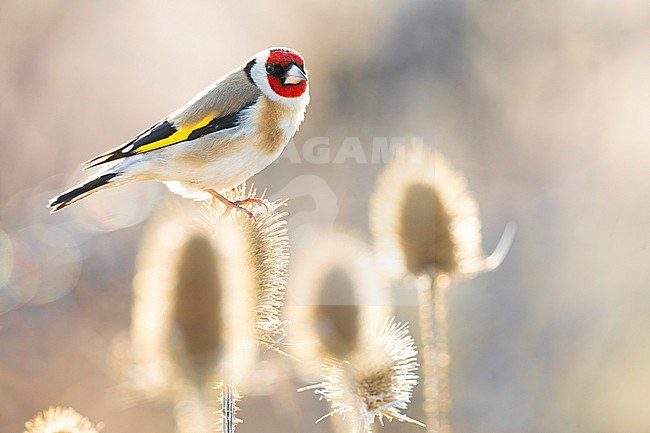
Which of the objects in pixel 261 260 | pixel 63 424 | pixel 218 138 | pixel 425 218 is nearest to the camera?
pixel 63 424

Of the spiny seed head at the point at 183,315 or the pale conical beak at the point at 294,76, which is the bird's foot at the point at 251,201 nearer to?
the spiny seed head at the point at 183,315

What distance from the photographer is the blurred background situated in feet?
21.6

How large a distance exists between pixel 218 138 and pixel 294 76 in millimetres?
449

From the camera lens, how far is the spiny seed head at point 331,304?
2.52 metres

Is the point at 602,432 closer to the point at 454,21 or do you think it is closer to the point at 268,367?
the point at 268,367

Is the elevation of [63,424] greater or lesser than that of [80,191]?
lesser

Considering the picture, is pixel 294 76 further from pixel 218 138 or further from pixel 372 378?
pixel 372 378

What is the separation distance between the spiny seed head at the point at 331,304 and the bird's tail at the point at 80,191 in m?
0.85

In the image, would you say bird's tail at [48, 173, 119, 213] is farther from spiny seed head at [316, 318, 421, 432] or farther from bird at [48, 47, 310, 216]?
spiny seed head at [316, 318, 421, 432]

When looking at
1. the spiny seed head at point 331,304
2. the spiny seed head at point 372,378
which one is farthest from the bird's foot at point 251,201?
the spiny seed head at point 372,378

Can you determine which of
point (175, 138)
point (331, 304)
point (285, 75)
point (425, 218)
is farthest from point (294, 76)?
point (331, 304)

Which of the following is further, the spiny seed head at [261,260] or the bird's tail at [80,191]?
the bird's tail at [80,191]

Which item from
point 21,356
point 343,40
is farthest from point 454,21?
point 21,356

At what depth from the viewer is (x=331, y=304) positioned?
2.54m
